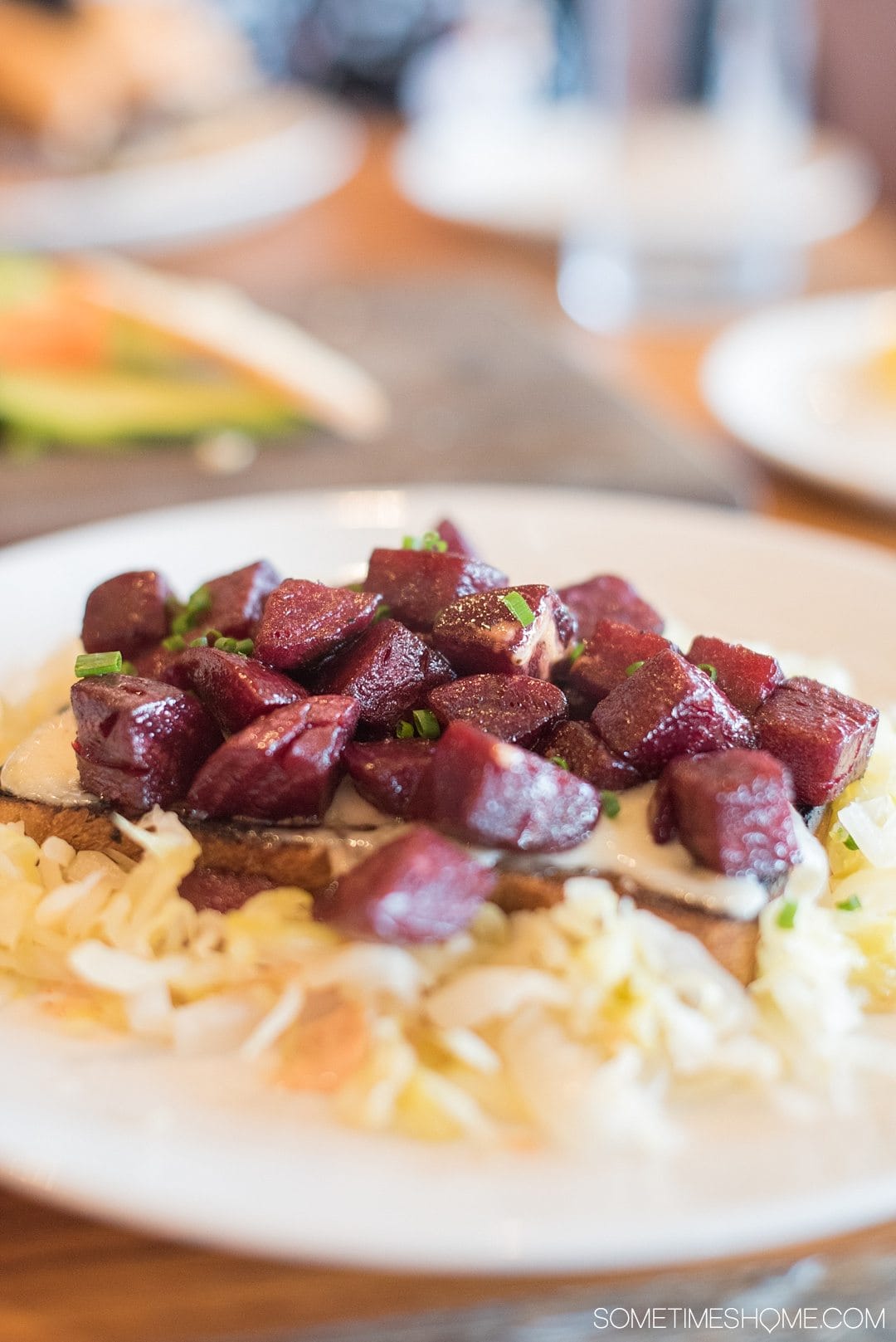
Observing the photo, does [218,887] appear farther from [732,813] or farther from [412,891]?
[732,813]

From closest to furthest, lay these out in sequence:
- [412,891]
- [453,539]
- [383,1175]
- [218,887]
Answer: [383,1175] → [412,891] → [218,887] → [453,539]

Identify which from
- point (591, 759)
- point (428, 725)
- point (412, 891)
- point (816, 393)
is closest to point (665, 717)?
point (591, 759)

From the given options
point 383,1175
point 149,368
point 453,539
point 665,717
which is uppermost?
point 149,368

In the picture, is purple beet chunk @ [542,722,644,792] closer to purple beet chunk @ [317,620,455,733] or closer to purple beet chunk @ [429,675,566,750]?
purple beet chunk @ [429,675,566,750]

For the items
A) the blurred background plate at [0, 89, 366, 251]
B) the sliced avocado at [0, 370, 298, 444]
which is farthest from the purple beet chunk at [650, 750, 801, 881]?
A: the blurred background plate at [0, 89, 366, 251]

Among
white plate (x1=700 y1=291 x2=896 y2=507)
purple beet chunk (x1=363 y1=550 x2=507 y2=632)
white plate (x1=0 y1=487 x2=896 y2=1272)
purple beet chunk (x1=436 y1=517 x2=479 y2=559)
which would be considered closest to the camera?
white plate (x1=0 y1=487 x2=896 y2=1272)

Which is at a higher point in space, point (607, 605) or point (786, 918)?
point (607, 605)

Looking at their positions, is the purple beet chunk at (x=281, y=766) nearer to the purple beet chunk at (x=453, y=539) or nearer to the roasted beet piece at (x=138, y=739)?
the roasted beet piece at (x=138, y=739)

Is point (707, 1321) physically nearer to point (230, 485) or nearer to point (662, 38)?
point (230, 485)
